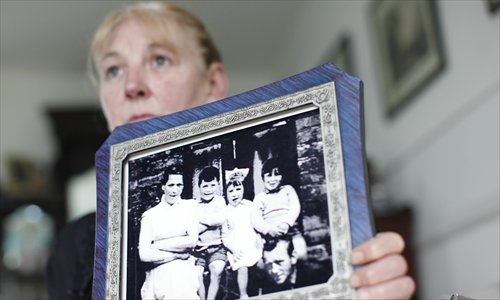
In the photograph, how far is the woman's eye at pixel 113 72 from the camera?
1158 mm

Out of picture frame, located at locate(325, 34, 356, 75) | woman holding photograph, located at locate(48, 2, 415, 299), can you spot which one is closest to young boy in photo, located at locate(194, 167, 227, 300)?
woman holding photograph, located at locate(48, 2, 415, 299)

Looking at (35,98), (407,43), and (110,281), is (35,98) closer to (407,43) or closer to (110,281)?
(407,43)

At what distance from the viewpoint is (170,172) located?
739 mm

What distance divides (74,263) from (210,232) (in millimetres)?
515

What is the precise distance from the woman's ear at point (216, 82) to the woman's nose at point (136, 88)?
0.63ft

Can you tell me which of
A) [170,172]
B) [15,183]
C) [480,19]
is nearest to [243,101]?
[170,172]

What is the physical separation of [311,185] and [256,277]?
0.35 ft

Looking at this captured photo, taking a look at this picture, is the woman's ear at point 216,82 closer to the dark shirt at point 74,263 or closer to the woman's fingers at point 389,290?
the dark shirt at point 74,263

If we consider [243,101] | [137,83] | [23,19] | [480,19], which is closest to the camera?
[243,101]

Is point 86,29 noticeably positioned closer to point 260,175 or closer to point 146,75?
point 146,75

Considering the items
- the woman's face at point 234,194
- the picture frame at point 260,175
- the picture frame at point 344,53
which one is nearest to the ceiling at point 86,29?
the picture frame at point 344,53

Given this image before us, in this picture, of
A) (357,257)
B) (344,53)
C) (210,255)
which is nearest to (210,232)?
(210,255)

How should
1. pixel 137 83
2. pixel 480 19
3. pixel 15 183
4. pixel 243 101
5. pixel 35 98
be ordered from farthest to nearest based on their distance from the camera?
1. pixel 35 98
2. pixel 15 183
3. pixel 480 19
4. pixel 137 83
5. pixel 243 101

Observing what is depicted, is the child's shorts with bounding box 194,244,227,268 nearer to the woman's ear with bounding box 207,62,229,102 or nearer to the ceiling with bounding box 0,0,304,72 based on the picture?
the woman's ear with bounding box 207,62,229,102
